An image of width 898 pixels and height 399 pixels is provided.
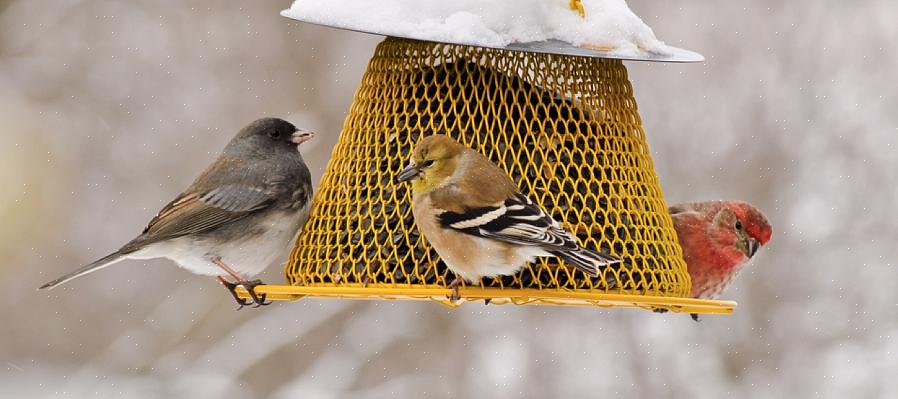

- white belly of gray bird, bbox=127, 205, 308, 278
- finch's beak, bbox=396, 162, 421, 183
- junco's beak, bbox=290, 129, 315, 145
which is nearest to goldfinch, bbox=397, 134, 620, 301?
finch's beak, bbox=396, 162, 421, 183

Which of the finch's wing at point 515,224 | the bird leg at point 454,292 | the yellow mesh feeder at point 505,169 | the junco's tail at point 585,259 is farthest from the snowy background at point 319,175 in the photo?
the junco's tail at point 585,259

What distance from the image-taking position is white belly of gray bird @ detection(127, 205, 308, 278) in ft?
17.4

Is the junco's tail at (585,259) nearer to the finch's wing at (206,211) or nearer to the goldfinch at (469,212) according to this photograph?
the goldfinch at (469,212)

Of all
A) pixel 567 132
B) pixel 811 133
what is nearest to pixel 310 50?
pixel 811 133

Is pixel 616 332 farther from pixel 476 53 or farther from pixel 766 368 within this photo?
pixel 476 53

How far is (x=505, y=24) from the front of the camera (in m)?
4.37

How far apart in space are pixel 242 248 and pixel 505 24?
71.2 inches

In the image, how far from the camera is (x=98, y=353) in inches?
384

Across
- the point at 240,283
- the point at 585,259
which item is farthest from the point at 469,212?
the point at 240,283

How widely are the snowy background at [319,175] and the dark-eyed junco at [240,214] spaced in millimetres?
3902

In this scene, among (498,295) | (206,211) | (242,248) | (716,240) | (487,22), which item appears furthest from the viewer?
(716,240)

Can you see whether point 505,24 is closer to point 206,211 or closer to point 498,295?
point 498,295

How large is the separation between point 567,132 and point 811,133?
5051mm

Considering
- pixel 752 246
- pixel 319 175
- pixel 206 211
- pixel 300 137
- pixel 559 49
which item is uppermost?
pixel 559 49
